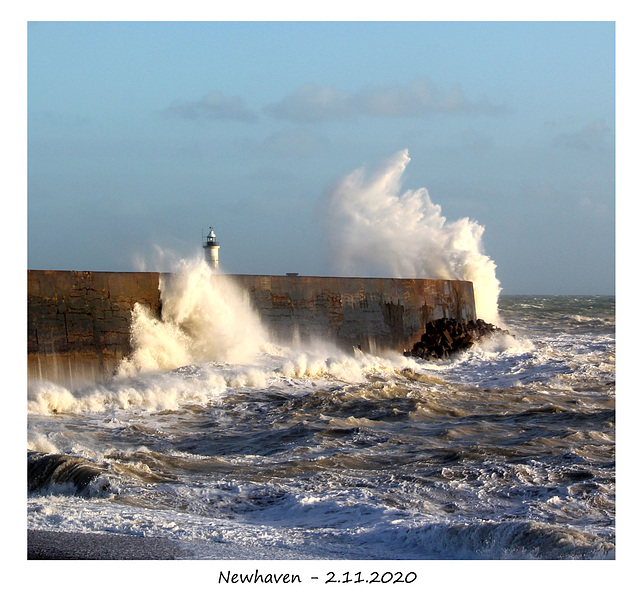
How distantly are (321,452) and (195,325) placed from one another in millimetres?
4613

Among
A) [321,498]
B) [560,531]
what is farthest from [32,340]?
[560,531]

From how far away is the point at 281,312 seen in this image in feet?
37.9

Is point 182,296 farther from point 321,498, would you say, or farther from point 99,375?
point 321,498

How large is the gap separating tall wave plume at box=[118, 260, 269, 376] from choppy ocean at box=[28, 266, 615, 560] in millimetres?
29

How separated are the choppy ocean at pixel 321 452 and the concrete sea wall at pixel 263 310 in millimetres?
272

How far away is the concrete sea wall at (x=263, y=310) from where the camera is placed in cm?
888

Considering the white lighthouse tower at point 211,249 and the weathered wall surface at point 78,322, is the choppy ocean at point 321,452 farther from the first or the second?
the white lighthouse tower at point 211,249

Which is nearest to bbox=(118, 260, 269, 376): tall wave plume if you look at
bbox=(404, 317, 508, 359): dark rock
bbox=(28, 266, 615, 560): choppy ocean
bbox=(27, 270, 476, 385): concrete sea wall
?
bbox=(28, 266, 615, 560): choppy ocean

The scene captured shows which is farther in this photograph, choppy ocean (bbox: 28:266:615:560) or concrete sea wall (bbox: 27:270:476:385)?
concrete sea wall (bbox: 27:270:476:385)

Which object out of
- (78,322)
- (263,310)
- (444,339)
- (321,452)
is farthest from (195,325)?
(444,339)

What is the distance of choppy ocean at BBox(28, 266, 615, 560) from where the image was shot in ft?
14.6

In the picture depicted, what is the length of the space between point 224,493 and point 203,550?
1130 millimetres

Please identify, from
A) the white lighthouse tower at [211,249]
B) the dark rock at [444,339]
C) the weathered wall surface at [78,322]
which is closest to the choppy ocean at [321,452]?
the weathered wall surface at [78,322]

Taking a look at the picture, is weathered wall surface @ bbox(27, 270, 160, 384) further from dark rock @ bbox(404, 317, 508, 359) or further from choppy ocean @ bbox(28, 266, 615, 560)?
dark rock @ bbox(404, 317, 508, 359)
